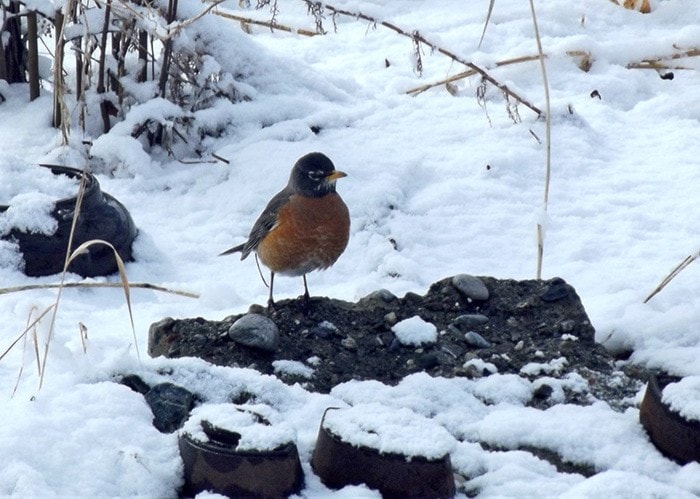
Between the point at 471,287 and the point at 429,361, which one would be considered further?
the point at 471,287

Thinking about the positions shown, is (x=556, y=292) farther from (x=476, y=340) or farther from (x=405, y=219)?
(x=405, y=219)

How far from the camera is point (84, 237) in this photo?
4438 mm

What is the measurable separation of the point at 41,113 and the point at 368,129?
1724mm

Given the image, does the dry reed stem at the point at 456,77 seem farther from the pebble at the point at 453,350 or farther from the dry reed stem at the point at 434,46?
the pebble at the point at 453,350

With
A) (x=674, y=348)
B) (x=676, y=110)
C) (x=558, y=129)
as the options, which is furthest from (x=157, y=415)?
(x=676, y=110)

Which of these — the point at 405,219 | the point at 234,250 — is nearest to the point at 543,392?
the point at 234,250

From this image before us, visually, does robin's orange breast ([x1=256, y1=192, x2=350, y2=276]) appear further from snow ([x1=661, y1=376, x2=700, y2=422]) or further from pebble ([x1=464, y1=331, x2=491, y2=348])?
snow ([x1=661, y1=376, x2=700, y2=422])

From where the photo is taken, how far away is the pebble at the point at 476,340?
3.51 m

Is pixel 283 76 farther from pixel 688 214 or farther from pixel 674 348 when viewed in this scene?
pixel 674 348

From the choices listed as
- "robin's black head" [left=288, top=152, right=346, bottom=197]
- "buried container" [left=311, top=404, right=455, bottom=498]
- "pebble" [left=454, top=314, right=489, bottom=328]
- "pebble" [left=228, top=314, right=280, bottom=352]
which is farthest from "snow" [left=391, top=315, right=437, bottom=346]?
"buried container" [left=311, top=404, right=455, bottom=498]

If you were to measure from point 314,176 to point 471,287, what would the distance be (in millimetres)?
741

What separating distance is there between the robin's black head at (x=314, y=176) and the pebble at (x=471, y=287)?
1.97 feet

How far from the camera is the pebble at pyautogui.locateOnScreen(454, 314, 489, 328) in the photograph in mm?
3660

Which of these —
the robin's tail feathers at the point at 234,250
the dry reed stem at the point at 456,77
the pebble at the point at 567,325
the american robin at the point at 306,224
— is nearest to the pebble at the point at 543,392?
the pebble at the point at 567,325
